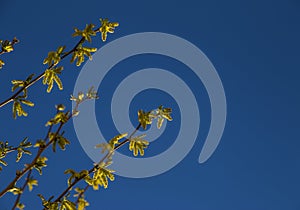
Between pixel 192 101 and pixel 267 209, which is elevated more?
pixel 192 101

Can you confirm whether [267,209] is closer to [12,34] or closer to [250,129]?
[250,129]

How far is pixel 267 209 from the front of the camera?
9.66 feet

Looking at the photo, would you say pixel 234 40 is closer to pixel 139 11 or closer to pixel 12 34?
pixel 139 11

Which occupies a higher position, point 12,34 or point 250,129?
point 12,34

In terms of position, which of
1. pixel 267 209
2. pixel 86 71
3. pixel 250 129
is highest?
pixel 86 71

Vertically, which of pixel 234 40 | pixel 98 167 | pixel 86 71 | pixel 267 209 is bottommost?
pixel 98 167

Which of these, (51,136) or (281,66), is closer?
(51,136)

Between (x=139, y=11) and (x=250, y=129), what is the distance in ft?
3.74

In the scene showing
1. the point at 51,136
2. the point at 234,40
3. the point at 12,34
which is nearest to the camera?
the point at 51,136

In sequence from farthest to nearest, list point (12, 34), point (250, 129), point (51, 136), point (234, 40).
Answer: point (250, 129), point (234, 40), point (12, 34), point (51, 136)

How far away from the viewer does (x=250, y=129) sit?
2.89 m

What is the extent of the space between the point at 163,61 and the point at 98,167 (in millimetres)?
2202

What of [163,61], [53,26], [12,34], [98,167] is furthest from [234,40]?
[98,167]

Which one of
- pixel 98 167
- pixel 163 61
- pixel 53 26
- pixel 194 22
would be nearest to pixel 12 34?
pixel 53 26
